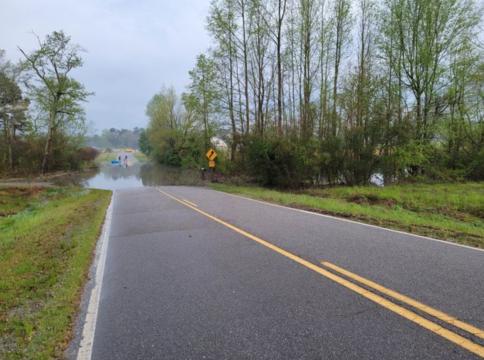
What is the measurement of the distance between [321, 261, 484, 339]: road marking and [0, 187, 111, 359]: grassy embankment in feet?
11.6

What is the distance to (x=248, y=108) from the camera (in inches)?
987

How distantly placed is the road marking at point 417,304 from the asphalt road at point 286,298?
0.14 feet

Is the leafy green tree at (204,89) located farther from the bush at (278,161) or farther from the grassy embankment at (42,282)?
the grassy embankment at (42,282)

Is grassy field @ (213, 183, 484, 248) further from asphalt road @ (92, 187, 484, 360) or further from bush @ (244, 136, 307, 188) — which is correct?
bush @ (244, 136, 307, 188)

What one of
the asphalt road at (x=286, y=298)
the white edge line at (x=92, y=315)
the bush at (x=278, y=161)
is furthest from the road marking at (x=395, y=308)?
the bush at (x=278, y=161)

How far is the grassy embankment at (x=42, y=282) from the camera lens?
2.95 metres

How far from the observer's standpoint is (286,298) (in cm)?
352

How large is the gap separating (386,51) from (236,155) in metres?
13.7

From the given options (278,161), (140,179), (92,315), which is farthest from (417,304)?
(140,179)

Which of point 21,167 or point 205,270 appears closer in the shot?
point 205,270

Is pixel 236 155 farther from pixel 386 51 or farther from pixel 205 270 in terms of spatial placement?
pixel 205 270

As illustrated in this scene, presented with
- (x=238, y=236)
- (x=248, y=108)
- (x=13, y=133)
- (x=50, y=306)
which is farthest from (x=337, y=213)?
(x=13, y=133)

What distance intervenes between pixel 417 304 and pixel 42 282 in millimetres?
5345

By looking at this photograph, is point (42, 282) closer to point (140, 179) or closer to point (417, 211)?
point (417, 211)
